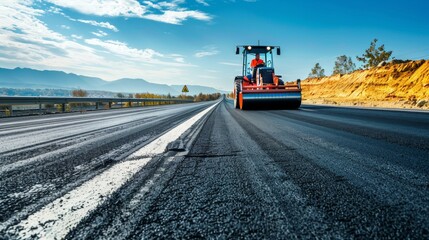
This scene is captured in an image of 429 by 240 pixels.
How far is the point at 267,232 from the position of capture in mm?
805

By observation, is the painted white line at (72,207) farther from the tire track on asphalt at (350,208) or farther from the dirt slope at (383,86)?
the dirt slope at (383,86)

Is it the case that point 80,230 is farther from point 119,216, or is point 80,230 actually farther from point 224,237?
point 224,237

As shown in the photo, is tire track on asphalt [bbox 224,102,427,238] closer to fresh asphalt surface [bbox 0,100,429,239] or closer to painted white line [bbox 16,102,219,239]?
fresh asphalt surface [bbox 0,100,429,239]

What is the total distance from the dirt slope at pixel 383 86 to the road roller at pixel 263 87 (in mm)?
11221

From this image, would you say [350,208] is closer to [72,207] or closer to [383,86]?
[72,207]

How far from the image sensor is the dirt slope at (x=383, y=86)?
25.3 meters

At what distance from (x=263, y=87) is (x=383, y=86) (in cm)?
3124

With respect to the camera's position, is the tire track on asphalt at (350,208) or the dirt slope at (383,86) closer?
the tire track on asphalt at (350,208)

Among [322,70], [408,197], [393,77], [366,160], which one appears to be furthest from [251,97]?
[322,70]

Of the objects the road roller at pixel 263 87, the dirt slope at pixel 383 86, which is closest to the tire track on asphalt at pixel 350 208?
the road roller at pixel 263 87

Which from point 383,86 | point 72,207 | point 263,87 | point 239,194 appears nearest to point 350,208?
point 239,194

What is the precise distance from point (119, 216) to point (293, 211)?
2.31 feet

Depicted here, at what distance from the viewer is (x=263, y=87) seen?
11625 mm

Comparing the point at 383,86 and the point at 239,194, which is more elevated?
the point at 383,86
